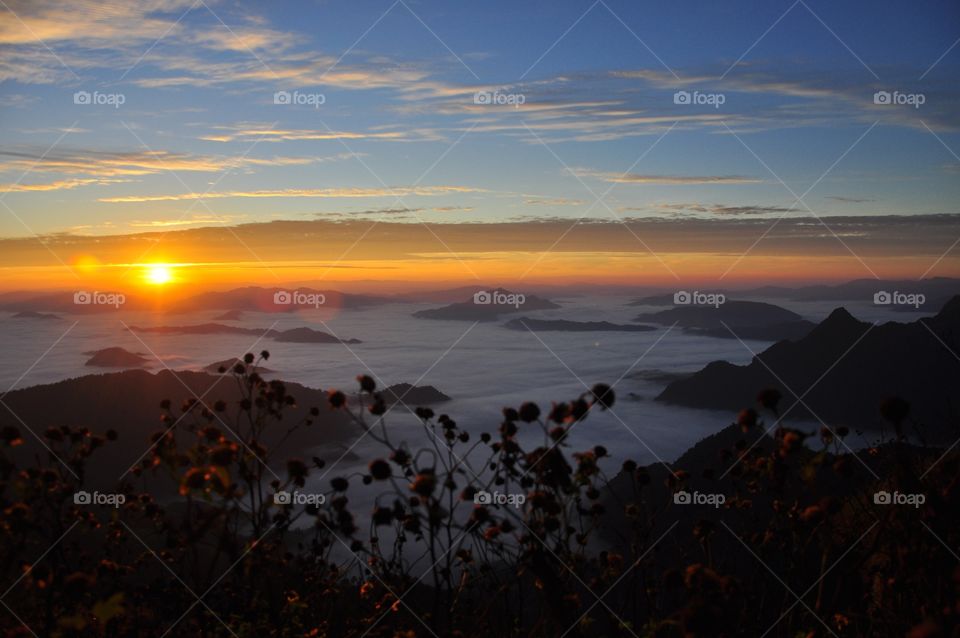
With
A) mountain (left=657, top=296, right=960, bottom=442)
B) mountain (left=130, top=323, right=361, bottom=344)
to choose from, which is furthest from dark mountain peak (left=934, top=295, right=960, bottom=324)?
mountain (left=130, top=323, right=361, bottom=344)

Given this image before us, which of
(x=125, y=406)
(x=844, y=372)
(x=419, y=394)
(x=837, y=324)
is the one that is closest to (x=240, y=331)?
(x=125, y=406)

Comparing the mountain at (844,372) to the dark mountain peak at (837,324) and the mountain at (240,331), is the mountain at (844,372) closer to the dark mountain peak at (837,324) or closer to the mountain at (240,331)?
the dark mountain peak at (837,324)

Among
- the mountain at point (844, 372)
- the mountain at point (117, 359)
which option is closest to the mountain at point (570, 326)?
the mountain at point (844, 372)

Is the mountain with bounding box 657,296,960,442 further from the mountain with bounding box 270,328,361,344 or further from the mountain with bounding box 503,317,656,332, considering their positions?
the mountain with bounding box 270,328,361,344

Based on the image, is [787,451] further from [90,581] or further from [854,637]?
[90,581]

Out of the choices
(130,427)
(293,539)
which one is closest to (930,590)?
(293,539)

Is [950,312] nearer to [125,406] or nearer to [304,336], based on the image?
[304,336]
